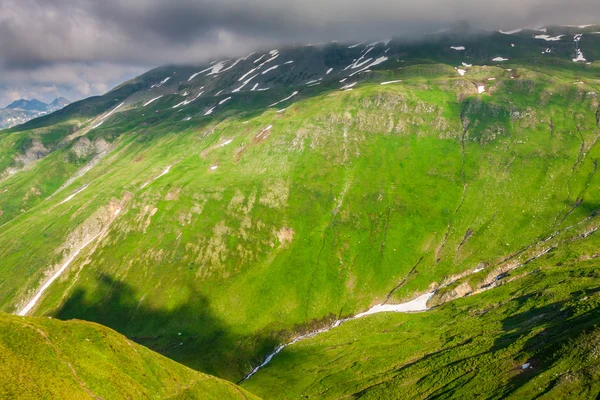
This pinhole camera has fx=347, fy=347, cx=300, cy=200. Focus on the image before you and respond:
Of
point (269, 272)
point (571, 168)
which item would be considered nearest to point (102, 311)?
point (269, 272)

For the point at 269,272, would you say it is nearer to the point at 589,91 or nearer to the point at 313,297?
the point at 313,297

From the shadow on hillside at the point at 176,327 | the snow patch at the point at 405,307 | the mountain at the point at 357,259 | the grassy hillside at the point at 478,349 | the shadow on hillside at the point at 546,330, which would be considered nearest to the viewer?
the grassy hillside at the point at 478,349

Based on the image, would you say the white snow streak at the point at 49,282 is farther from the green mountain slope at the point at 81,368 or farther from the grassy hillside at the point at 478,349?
the green mountain slope at the point at 81,368

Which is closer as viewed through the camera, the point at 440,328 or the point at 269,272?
the point at 440,328

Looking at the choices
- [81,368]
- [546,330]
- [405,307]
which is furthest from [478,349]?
[81,368]

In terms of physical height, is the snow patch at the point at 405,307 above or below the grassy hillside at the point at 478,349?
below

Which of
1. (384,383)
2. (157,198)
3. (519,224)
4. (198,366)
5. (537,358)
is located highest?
(157,198)

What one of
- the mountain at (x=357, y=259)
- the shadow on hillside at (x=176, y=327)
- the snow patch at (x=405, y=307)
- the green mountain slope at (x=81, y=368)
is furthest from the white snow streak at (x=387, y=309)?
the green mountain slope at (x=81, y=368)
